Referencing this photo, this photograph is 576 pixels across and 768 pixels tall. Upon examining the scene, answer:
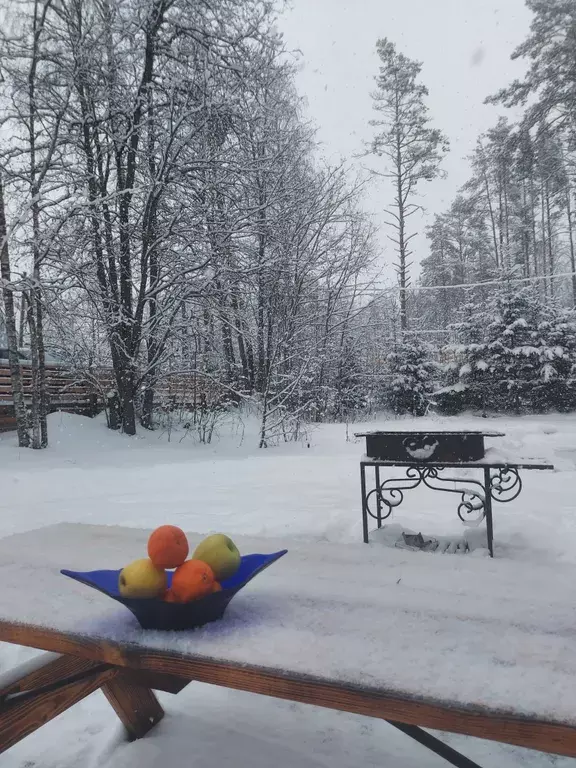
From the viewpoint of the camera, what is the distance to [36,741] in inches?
68.3

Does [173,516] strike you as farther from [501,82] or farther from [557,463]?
[501,82]

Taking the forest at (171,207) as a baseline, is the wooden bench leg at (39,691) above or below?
below

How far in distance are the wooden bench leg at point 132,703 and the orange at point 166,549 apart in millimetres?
810

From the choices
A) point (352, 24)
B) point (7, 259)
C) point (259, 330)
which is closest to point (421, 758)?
point (7, 259)

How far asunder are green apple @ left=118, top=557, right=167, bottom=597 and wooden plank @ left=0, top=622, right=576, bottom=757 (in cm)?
11

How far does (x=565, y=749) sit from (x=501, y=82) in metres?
17.3

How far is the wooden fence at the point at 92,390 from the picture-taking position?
9297 mm

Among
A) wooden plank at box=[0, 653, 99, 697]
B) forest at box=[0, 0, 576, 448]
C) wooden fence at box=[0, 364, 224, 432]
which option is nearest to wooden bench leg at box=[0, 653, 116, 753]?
wooden plank at box=[0, 653, 99, 697]

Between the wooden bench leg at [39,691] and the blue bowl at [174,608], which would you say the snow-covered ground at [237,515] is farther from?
the blue bowl at [174,608]

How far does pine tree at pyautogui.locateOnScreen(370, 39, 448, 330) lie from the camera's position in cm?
1795

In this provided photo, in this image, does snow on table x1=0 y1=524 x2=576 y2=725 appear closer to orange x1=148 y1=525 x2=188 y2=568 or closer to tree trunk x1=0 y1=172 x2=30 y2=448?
orange x1=148 y1=525 x2=188 y2=568

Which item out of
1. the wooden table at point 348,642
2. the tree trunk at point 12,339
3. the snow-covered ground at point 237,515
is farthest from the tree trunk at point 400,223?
the wooden table at point 348,642

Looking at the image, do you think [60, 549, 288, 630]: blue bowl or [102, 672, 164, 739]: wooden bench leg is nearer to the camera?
[60, 549, 288, 630]: blue bowl

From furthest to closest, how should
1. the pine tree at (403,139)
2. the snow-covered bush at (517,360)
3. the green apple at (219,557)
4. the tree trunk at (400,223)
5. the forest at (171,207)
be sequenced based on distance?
the tree trunk at (400,223) < the pine tree at (403,139) < the snow-covered bush at (517,360) < the forest at (171,207) < the green apple at (219,557)
